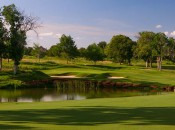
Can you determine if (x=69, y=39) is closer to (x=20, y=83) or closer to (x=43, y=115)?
(x=20, y=83)

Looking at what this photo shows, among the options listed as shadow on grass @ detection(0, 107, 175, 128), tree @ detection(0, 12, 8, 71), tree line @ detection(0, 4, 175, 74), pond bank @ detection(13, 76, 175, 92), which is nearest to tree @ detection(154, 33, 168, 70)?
tree line @ detection(0, 4, 175, 74)

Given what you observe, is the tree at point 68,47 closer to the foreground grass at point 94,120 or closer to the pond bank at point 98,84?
the pond bank at point 98,84

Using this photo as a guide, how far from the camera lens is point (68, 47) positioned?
105 metres

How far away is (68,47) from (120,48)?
962 inches

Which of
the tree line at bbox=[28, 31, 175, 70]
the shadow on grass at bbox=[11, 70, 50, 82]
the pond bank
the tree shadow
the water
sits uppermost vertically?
the tree line at bbox=[28, 31, 175, 70]

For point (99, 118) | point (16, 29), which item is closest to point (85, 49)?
point (16, 29)

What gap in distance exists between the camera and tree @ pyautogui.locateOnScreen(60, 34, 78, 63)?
103938 mm

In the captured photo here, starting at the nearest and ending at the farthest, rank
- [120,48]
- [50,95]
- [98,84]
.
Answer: [50,95], [98,84], [120,48]

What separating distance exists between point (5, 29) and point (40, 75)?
991cm

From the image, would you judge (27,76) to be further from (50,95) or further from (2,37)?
(50,95)

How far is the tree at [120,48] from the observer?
396 ft

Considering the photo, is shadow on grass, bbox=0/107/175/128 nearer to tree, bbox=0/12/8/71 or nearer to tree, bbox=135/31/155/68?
tree, bbox=0/12/8/71

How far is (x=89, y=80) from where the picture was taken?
180 ft

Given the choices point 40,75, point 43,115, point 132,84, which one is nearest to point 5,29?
point 40,75
